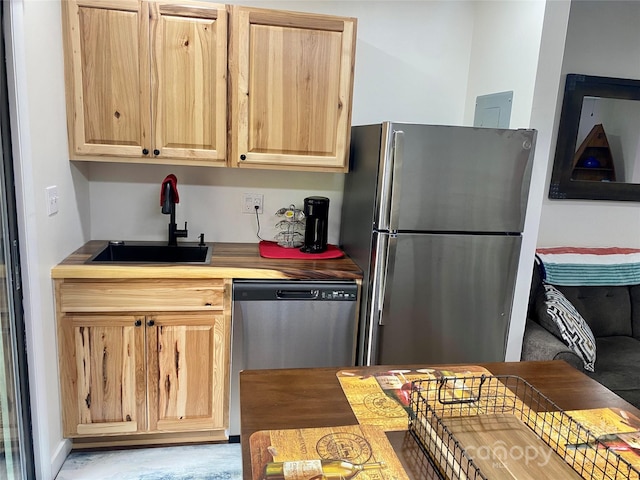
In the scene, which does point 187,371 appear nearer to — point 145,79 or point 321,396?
point 321,396

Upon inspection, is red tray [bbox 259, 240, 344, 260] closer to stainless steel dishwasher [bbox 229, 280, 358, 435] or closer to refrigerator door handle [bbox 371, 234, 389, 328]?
stainless steel dishwasher [bbox 229, 280, 358, 435]

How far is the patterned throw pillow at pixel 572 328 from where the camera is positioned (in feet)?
7.92

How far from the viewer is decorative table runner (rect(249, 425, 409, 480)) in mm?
903

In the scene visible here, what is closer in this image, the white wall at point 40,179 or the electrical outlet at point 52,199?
the white wall at point 40,179

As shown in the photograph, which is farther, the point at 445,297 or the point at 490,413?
the point at 445,297

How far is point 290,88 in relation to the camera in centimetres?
232

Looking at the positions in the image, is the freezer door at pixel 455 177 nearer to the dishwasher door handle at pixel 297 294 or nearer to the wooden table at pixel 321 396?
the dishwasher door handle at pixel 297 294

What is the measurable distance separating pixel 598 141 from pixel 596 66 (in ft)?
1.55

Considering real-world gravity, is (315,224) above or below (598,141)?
below

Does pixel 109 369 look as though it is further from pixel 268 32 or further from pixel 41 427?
pixel 268 32

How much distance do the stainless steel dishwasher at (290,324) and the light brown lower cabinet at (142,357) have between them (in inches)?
2.8

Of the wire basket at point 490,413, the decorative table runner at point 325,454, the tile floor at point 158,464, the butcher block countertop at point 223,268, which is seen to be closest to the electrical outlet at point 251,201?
the butcher block countertop at point 223,268

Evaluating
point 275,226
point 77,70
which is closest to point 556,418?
point 275,226

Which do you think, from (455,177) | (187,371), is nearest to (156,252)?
(187,371)
